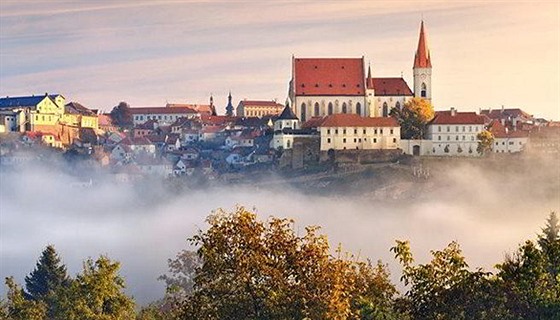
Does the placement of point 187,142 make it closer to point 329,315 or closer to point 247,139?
point 247,139

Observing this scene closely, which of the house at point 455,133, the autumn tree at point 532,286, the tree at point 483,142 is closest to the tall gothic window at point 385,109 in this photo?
the house at point 455,133

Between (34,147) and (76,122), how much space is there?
1072 cm

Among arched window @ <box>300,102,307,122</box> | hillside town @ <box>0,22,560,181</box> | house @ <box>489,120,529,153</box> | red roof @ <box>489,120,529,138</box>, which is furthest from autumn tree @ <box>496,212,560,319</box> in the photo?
arched window @ <box>300,102,307,122</box>

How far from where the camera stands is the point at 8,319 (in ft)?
76.6

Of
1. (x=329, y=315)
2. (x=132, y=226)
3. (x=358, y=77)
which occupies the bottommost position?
(x=132, y=226)

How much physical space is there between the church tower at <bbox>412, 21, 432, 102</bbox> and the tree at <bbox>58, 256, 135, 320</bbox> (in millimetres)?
82976

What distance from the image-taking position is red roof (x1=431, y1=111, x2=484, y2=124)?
92.0m

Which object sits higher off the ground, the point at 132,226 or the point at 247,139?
the point at 247,139

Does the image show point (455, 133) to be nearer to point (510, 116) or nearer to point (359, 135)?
point (359, 135)

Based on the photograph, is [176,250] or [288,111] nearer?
[176,250]

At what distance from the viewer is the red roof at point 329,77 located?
10438cm

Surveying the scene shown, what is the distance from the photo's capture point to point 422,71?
105 m

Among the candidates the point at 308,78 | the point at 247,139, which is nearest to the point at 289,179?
the point at 308,78

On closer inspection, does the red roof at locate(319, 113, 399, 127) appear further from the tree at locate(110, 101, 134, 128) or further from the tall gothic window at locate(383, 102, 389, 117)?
the tree at locate(110, 101, 134, 128)
